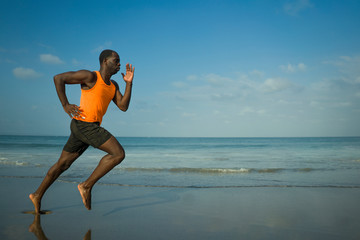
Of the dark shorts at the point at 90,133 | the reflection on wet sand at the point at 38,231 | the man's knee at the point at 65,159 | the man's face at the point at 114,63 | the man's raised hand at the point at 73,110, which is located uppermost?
the man's face at the point at 114,63

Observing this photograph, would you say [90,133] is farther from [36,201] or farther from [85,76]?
[36,201]

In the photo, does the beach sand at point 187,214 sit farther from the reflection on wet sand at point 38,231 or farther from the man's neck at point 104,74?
the man's neck at point 104,74

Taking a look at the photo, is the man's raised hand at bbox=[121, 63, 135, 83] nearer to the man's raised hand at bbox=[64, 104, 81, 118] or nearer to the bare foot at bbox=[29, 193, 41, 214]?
the man's raised hand at bbox=[64, 104, 81, 118]

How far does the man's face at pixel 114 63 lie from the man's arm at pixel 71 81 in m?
0.25

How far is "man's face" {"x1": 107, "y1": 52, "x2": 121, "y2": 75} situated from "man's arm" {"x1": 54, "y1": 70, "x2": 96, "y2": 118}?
Result: 0.81ft

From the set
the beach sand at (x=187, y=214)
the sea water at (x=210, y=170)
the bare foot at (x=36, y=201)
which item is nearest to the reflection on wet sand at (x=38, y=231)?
the beach sand at (x=187, y=214)

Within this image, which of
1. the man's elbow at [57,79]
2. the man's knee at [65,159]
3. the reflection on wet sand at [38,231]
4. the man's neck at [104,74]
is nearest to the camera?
the reflection on wet sand at [38,231]

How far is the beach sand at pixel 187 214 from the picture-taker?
294 cm

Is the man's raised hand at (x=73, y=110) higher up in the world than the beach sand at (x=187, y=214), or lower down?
higher up

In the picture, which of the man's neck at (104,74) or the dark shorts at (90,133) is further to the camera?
the man's neck at (104,74)

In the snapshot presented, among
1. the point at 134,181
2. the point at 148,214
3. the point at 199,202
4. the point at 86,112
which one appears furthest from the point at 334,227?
the point at 134,181

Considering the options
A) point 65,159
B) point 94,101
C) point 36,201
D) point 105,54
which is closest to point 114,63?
point 105,54

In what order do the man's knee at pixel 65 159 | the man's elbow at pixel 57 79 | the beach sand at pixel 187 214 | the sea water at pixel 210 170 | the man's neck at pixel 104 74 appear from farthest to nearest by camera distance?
the sea water at pixel 210 170 < the man's knee at pixel 65 159 < the man's neck at pixel 104 74 < the man's elbow at pixel 57 79 < the beach sand at pixel 187 214

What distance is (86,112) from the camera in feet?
11.0
